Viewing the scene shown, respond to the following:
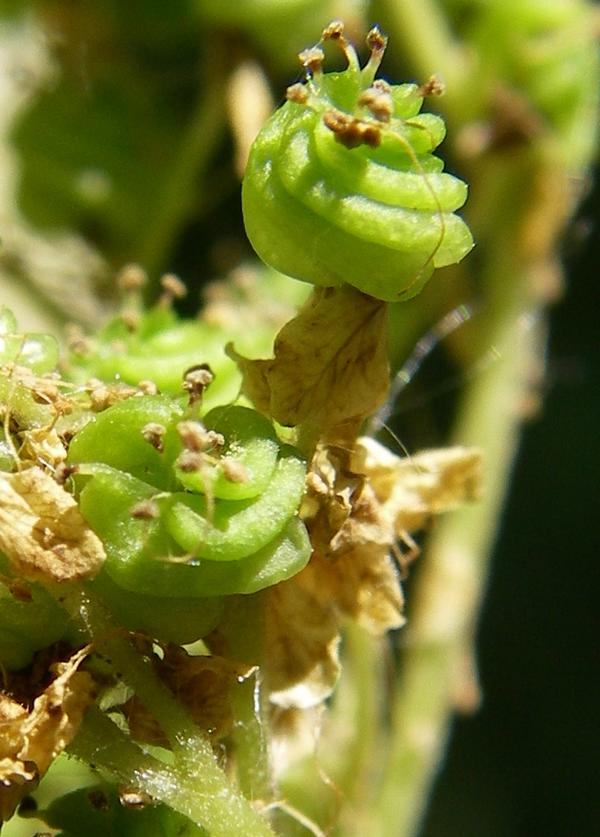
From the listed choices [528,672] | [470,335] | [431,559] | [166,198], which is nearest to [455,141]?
[470,335]

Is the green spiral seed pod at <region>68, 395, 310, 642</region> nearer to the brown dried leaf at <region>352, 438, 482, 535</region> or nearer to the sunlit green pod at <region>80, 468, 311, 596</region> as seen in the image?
the sunlit green pod at <region>80, 468, 311, 596</region>

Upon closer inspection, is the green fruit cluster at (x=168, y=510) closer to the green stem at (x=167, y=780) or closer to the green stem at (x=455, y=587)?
the green stem at (x=167, y=780)

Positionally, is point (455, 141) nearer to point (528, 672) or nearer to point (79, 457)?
point (528, 672)

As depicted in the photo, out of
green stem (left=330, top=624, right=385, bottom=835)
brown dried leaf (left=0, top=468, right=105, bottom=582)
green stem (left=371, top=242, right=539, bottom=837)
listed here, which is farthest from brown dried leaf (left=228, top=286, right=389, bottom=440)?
green stem (left=371, top=242, right=539, bottom=837)

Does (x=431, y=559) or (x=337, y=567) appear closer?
(x=337, y=567)

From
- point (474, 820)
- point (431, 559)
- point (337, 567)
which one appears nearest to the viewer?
point (337, 567)

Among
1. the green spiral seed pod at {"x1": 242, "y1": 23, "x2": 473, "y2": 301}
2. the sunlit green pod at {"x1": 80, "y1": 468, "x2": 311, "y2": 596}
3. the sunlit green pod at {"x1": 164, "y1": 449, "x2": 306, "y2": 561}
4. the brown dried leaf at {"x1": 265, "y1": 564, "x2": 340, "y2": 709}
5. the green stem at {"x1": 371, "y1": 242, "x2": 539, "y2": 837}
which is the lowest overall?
the green stem at {"x1": 371, "y1": 242, "x2": 539, "y2": 837}

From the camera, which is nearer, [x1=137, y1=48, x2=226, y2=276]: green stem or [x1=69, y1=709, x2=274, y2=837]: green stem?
[x1=69, y1=709, x2=274, y2=837]: green stem
